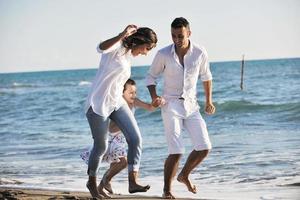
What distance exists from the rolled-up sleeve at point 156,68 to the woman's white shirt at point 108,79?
18.8 inches

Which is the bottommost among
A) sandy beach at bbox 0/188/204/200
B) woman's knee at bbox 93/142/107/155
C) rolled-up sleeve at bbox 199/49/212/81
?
sandy beach at bbox 0/188/204/200

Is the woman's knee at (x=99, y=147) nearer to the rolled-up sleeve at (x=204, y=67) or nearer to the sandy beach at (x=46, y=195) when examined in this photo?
the sandy beach at (x=46, y=195)

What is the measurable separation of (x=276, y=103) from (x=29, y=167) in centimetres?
1082

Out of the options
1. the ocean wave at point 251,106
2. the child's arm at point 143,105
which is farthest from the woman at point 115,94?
the ocean wave at point 251,106

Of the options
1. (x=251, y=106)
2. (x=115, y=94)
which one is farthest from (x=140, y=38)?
(x=251, y=106)

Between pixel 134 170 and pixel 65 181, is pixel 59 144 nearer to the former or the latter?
pixel 65 181

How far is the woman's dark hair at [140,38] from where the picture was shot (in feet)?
19.0

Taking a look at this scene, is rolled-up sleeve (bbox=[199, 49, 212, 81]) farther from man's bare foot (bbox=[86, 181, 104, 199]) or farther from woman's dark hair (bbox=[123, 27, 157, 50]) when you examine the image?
man's bare foot (bbox=[86, 181, 104, 199])

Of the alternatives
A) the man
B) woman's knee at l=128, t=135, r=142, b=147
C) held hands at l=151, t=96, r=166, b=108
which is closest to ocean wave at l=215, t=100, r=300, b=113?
the man

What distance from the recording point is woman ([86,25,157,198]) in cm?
570

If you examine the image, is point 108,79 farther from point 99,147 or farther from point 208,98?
point 208,98

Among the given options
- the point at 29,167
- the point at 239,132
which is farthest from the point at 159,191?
the point at 239,132

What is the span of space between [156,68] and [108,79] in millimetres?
674

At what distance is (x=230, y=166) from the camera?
28.8 feet
